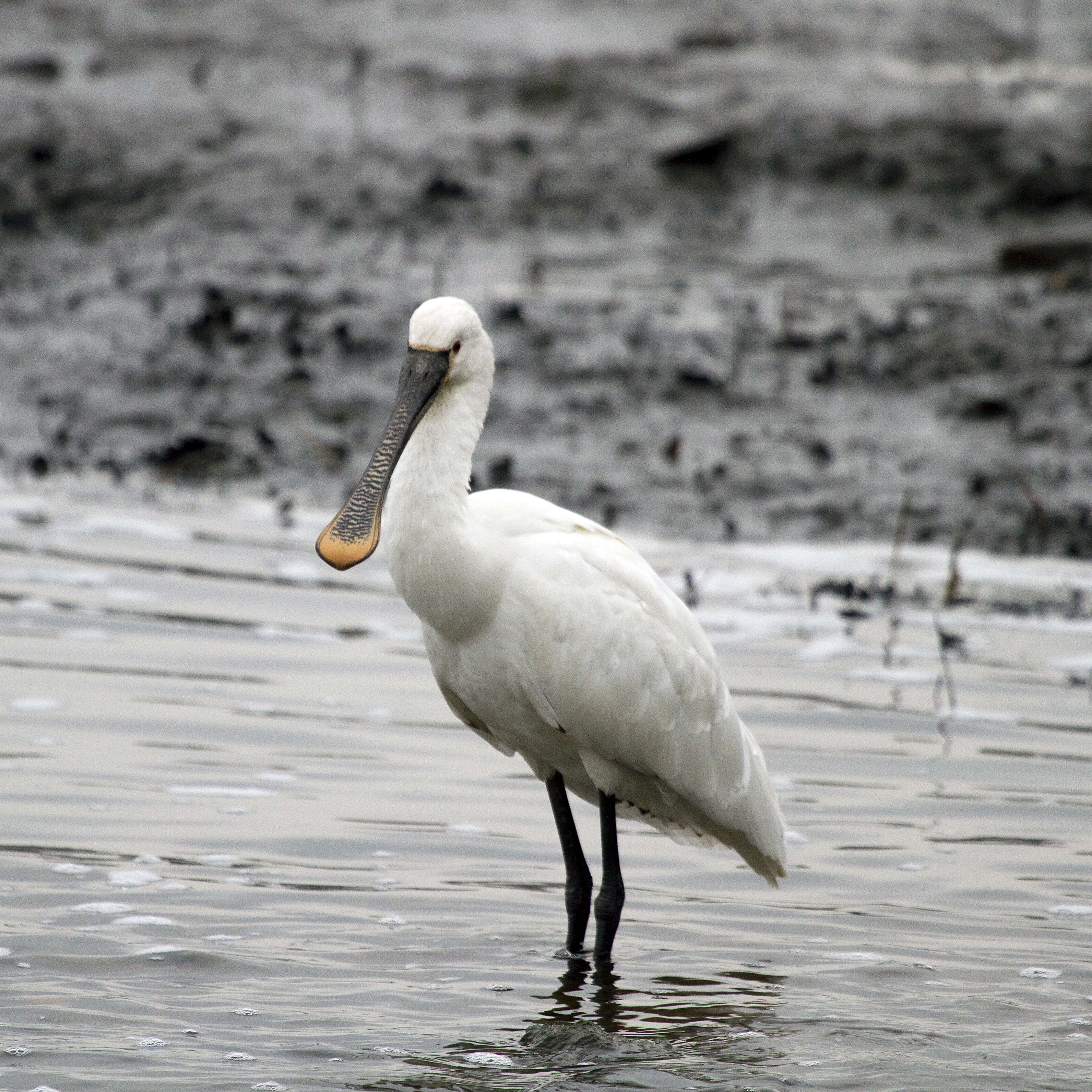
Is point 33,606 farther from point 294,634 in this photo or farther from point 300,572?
point 300,572

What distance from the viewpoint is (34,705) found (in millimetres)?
7613

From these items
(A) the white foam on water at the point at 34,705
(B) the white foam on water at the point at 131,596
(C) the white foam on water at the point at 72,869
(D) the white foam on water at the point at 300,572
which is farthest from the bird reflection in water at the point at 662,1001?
(D) the white foam on water at the point at 300,572

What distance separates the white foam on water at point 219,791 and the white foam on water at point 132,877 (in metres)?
0.78

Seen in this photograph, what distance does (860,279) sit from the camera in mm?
16125

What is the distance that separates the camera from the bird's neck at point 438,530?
541cm

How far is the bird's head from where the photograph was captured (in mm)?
5590

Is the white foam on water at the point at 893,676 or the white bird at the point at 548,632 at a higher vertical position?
the white bird at the point at 548,632

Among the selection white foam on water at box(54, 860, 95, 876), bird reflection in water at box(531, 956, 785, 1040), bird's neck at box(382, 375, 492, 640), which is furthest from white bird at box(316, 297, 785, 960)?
white foam on water at box(54, 860, 95, 876)

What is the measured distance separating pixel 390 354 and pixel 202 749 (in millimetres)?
6870

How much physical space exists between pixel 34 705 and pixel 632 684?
9.58ft

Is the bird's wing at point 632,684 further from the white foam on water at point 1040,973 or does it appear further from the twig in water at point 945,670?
the twig in water at point 945,670

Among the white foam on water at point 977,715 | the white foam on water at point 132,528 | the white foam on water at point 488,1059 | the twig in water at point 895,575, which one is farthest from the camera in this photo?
the white foam on water at point 132,528

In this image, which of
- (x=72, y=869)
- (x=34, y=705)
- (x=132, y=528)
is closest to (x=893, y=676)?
(x=34, y=705)

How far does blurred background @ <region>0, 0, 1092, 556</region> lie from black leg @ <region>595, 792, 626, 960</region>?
15.8ft
